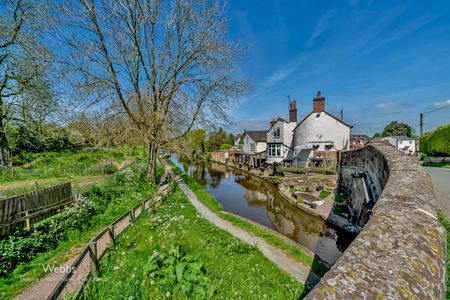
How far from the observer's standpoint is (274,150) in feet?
105

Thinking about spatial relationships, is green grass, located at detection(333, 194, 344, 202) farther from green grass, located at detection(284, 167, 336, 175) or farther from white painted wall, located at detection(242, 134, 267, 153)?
white painted wall, located at detection(242, 134, 267, 153)

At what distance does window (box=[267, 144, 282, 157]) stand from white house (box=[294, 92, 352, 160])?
505 centimetres

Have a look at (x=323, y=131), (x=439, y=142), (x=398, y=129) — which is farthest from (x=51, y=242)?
(x=398, y=129)

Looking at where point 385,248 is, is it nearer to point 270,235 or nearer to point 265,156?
point 270,235

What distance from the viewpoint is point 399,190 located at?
7.22 ft

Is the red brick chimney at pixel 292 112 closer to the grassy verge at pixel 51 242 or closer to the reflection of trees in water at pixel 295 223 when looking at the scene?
the reflection of trees in water at pixel 295 223

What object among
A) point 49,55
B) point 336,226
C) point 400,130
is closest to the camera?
point 49,55

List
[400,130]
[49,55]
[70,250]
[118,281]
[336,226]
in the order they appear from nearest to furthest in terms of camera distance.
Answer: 1. [118,281]
2. [70,250]
3. [49,55]
4. [336,226]
5. [400,130]

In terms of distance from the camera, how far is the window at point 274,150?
3133 cm

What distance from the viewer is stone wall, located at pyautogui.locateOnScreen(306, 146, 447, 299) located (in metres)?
0.99

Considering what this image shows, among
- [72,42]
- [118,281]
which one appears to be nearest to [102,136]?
[72,42]

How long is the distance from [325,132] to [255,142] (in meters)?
17.9

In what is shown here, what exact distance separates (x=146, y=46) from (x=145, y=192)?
9.96 m

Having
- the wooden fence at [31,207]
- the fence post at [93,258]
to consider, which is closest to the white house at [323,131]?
the wooden fence at [31,207]
